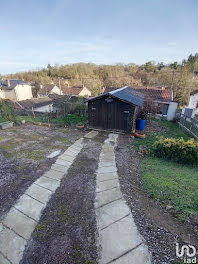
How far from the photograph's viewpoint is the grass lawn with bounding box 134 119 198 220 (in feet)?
11.1

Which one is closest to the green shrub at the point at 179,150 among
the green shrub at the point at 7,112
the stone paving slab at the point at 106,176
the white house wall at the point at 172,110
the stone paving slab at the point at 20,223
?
the stone paving slab at the point at 106,176

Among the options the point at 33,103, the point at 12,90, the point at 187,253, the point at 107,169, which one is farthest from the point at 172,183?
the point at 12,90

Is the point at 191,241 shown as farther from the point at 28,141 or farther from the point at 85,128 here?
the point at 85,128

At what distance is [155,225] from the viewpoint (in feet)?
9.40

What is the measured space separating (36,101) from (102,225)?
27.0 meters

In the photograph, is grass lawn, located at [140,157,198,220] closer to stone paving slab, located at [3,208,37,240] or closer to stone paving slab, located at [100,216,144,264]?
stone paving slab, located at [100,216,144,264]

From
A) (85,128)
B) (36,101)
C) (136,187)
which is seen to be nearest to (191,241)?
(136,187)

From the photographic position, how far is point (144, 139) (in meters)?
8.42

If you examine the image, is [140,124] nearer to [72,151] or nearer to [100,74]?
[72,151]

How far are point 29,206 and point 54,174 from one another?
53.5 inches

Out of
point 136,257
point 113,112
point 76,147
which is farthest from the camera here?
point 113,112

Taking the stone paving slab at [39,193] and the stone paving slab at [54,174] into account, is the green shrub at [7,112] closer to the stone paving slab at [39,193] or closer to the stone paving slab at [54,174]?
the stone paving slab at [54,174]

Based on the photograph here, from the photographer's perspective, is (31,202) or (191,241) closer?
(191,241)

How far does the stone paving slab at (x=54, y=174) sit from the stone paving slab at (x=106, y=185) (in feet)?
4.30
